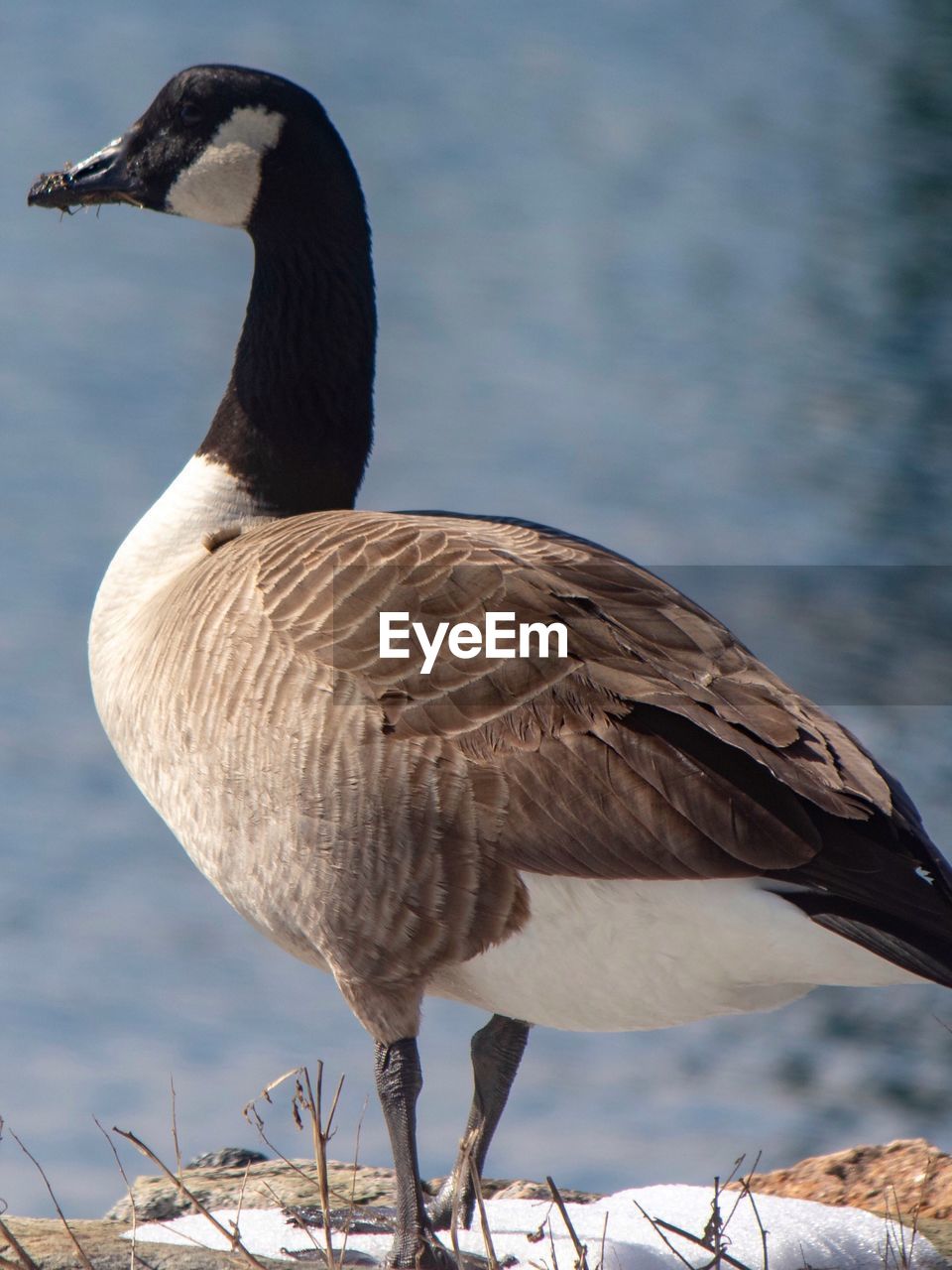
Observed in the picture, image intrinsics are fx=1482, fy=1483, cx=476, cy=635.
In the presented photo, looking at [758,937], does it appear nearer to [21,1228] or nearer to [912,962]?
[912,962]

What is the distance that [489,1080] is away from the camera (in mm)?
3650

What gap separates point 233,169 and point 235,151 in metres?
0.05

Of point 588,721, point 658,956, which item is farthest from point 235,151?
point 658,956

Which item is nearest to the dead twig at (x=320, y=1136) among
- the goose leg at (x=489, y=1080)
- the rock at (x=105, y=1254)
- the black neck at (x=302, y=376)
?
the rock at (x=105, y=1254)

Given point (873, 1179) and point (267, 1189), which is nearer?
point (267, 1189)

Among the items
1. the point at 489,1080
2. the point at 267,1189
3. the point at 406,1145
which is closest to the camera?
the point at 406,1145

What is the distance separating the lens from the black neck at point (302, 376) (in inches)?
161

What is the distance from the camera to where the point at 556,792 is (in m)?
2.92

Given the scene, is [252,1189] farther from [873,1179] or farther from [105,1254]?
[873,1179]

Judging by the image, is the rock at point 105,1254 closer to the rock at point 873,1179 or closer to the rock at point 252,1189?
the rock at point 252,1189

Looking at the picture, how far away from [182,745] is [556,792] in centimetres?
93

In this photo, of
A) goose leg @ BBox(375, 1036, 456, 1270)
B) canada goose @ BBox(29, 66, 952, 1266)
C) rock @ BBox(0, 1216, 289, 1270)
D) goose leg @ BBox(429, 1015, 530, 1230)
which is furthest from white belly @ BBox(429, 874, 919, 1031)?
rock @ BBox(0, 1216, 289, 1270)

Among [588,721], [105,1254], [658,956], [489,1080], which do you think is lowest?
[105,1254]

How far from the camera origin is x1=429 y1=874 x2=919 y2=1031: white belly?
288 cm
